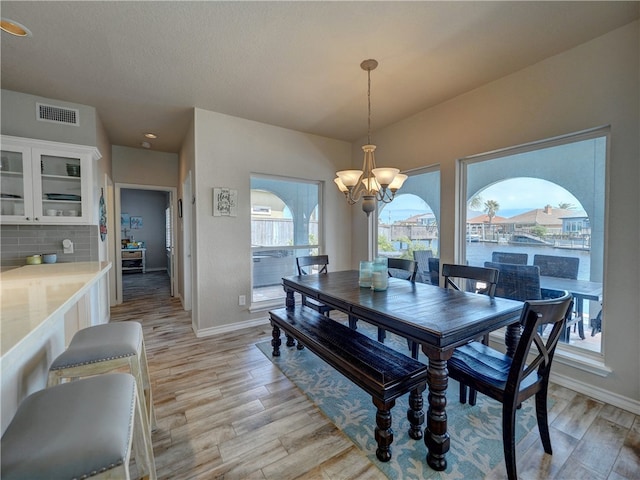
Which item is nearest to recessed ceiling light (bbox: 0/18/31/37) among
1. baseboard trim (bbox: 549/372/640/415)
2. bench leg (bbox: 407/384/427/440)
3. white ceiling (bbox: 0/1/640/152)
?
white ceiling (bbox: 0/1/640/152)

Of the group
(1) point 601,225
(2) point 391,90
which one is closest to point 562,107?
(1) point 601,225

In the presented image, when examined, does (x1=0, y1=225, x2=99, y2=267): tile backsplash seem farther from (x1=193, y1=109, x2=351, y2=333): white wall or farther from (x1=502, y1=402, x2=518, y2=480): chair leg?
(x1=502, y1=402, x2=518, y2=480): chair leg

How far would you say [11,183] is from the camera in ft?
8.71

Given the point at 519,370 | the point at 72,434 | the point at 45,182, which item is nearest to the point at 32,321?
the point at 72,434

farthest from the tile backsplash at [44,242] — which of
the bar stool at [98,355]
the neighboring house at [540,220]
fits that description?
the neighboring house at [540,220]

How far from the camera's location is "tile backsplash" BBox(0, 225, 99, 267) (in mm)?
2779

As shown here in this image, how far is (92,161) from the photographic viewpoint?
300 centimetres

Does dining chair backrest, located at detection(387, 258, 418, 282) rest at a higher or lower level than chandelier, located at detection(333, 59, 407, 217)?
lower

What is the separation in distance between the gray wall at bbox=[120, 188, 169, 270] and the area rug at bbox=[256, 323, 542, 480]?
7394 millimetres

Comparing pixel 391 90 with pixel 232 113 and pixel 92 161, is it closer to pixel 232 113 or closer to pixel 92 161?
pixel 232 113

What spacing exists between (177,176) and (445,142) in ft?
14.5

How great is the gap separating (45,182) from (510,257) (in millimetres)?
4727

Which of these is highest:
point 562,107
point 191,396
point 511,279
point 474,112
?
point 474,112

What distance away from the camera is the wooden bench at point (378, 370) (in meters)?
1.51
